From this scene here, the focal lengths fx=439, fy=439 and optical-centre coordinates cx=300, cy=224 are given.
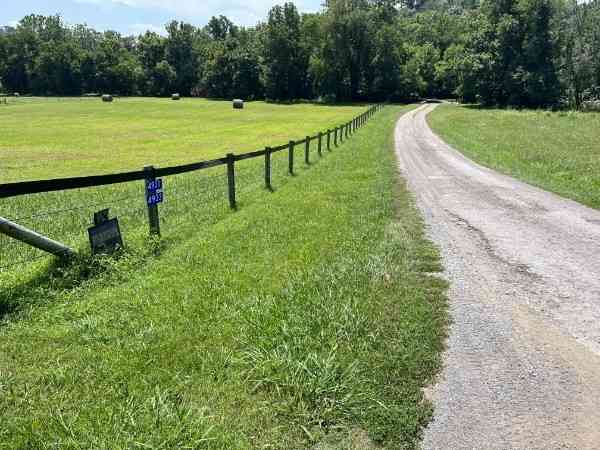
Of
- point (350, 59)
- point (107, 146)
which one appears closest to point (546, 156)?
point (107, 146)

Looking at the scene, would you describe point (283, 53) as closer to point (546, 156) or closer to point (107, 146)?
point (107, 146)

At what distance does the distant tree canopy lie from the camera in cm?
6569

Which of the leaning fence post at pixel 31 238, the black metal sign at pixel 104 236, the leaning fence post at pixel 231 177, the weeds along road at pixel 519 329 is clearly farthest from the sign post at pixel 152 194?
the weeds along road at pixel 519 329

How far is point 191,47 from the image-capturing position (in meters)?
114

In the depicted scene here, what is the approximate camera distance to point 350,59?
82562 mm

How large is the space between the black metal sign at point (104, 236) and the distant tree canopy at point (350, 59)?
70.3m

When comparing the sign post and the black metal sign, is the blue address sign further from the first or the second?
the black metal sign

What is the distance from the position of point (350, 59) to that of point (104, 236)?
274 feet

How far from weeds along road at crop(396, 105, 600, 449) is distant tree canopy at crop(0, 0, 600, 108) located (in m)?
65.2

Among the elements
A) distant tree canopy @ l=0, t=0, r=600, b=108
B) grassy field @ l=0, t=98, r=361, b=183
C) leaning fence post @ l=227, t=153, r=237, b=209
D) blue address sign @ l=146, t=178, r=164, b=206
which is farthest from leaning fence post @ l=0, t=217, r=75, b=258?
distant tree canopy @ l=0, t=0, r=600, b=108

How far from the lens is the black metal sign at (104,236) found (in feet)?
20.0

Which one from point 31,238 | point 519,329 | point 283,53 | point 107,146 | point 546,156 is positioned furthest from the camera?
point 283,53

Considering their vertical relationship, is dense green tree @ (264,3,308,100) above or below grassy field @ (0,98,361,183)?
above

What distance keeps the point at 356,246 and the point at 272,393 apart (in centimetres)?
387
